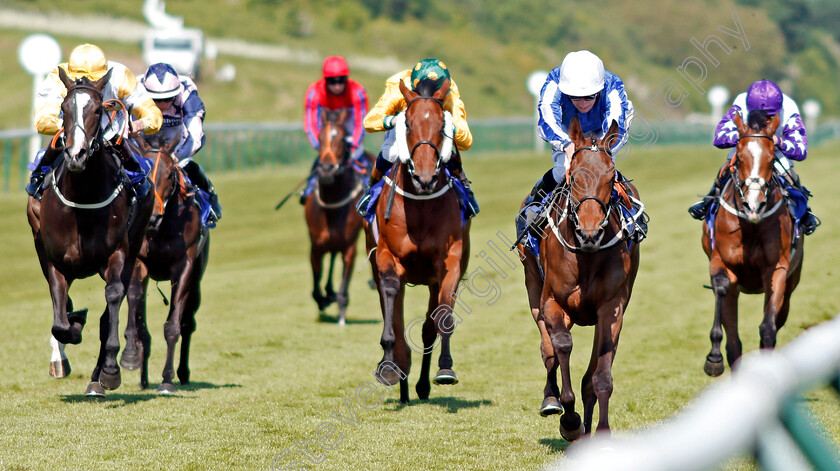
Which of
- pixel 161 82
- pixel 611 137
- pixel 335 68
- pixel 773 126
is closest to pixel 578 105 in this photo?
pixel 611 137

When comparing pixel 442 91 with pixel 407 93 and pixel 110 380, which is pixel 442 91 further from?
pixel 110 380

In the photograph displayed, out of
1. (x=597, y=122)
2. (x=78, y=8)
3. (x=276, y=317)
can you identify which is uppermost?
(x=78, y=8)

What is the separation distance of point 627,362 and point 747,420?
25.6 feet

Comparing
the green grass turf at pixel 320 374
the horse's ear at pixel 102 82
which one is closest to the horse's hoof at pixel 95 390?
the green grass turf at pixel 320 374

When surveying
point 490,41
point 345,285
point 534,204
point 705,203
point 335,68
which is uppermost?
point 490,41

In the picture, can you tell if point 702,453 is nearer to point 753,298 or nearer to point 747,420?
point 747,420

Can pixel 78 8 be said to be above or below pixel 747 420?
above

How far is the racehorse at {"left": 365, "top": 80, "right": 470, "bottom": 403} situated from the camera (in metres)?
6.84

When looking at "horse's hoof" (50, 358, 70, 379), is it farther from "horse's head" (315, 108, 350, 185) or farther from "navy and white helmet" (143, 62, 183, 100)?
"horse's head" (315, 108, 350, 185)

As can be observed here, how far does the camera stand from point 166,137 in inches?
327

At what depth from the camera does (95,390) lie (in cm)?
719

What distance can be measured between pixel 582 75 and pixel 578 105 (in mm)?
204

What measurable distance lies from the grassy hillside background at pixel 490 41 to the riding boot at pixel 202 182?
16639 mm

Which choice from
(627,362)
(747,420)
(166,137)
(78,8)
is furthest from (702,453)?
(78,8)
